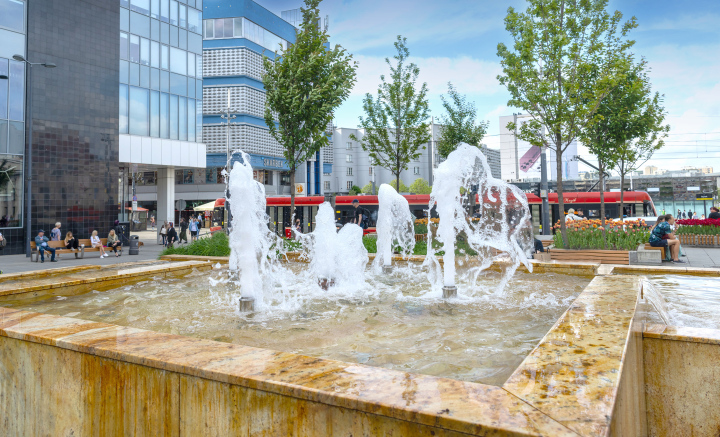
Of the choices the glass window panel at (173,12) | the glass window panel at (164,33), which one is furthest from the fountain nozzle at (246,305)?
the glass window panel at (173,12)

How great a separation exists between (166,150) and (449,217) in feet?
79.9

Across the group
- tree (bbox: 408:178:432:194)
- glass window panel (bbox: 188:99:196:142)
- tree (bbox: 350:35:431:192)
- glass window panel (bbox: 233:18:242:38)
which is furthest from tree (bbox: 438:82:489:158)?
tree (bbox: 408:178:432:194)

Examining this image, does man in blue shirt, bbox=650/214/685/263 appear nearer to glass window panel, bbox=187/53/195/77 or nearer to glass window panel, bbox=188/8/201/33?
glass window panel, bbox=187/53/195/77

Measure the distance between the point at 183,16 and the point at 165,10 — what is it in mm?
1287

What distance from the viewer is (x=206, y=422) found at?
7.70ft

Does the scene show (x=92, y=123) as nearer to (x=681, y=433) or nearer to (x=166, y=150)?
(x=166, y=150)

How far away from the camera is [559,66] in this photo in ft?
42.7

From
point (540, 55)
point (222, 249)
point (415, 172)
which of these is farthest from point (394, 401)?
point (415, 172)

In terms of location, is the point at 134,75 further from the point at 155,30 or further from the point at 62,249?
the point at 62,249

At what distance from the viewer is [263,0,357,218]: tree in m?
15.0

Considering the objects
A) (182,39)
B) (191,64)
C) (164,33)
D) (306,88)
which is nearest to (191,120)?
(191,64)

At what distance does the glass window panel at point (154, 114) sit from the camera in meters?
27.0

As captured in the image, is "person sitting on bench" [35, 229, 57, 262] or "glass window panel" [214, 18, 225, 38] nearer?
"person sitting on bench" [35, 229, 57, 262]

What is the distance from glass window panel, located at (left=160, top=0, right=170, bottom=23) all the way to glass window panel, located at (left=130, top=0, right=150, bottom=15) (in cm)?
94
